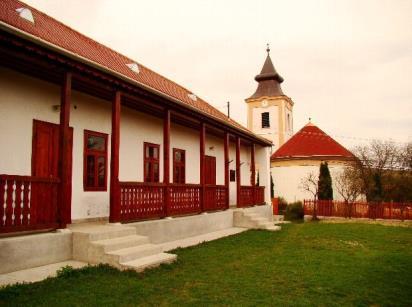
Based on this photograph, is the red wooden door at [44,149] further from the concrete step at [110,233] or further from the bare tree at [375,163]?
the bare tree at [375,163]

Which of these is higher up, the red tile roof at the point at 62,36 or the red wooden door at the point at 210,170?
the red tile roof at the point at 62,36

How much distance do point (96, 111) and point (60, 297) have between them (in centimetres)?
672

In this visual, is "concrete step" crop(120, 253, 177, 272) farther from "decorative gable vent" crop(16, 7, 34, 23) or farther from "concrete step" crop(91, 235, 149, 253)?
"decorative gable vent" crop(16, 7, 34, 23)

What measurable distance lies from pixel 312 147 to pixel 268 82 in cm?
1364

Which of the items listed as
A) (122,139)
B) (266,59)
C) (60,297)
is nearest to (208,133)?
(122,139)

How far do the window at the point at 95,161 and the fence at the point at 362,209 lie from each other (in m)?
16.3

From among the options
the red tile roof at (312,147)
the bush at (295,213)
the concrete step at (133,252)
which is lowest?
the bush at (295,213)

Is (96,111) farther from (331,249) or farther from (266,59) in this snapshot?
(266,59)

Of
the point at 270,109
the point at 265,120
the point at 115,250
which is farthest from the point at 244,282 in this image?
the point at 265,120

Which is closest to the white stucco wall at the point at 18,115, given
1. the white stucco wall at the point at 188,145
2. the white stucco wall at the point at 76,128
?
the white stucco wall at the point at 76,128

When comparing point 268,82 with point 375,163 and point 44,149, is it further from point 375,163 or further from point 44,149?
point 44,149

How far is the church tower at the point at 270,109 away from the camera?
136 feet

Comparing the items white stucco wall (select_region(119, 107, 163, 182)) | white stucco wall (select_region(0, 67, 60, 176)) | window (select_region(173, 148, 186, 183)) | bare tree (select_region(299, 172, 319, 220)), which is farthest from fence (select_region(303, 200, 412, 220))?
white stucco wall (select_region(0, 67, 60, 176))

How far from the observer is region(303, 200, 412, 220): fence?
21.5 m
